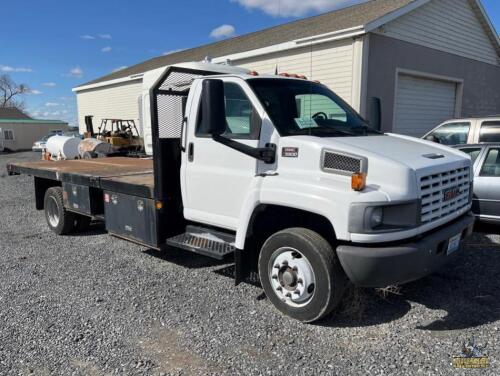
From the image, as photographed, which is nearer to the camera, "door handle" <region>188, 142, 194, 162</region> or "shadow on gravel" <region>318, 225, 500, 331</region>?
"shadow on gravel" <region>318, 225, 500, 331</region>

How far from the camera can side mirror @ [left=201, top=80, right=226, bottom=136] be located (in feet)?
12.2

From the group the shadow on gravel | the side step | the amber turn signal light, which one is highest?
the amber turn signal light

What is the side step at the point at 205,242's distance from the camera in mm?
4475

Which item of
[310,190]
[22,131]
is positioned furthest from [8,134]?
[310,190]

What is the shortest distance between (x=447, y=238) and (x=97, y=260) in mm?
4320

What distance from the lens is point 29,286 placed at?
16.4ft

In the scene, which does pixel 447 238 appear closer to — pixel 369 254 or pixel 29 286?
pixel 369 254

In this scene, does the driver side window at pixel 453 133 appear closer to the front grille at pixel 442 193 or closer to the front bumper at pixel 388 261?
the front grille at pixel 442 193

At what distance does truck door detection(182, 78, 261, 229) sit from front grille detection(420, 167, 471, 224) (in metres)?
1.53

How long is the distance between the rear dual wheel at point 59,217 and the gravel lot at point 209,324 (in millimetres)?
1382

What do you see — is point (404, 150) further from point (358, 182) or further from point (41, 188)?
point (41, 188)

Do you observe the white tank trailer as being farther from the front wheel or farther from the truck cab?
the front wheel

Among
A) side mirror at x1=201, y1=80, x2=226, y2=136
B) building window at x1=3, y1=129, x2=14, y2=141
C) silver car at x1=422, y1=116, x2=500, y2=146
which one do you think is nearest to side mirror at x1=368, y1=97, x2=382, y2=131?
side mirror at x1=201, y1=80, x2=226, y2=136

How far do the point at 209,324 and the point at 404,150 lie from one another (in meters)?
2.38
